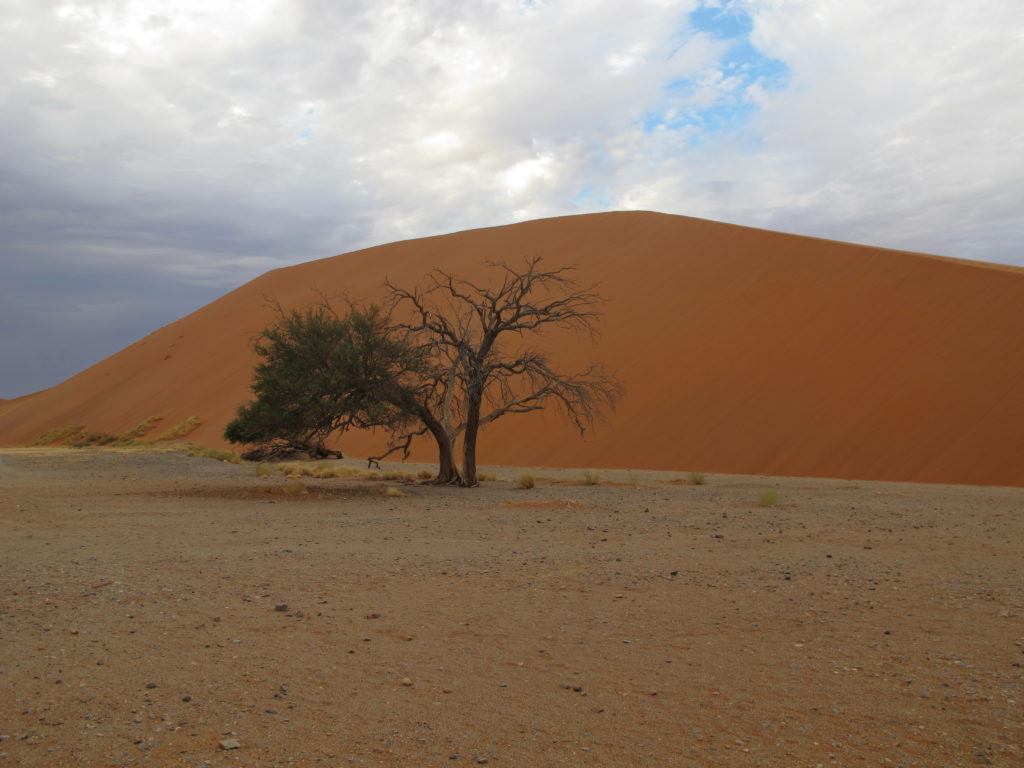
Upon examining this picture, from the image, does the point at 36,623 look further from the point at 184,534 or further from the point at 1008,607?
the point at 1008,607

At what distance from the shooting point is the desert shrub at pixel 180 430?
39.7 meters

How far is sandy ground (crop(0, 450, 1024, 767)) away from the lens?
388 centimetres

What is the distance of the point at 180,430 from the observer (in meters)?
40.3

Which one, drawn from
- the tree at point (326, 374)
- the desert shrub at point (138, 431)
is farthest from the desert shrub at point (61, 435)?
the tree at point (326, 374)

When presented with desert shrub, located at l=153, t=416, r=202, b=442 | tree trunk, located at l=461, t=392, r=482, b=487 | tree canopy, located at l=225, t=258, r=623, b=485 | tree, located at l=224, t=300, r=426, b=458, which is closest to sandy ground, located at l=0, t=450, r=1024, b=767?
tree, located at l=224, t=300, r=426, b=458

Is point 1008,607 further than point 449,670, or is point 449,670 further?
point 1008,607

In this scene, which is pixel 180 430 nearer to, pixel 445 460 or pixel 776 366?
pixel 445 460

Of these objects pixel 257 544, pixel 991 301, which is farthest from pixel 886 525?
pixel 991 301

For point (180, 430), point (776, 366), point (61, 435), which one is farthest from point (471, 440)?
point (61, 435)

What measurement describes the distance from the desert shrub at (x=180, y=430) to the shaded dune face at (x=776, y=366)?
23.2 inches

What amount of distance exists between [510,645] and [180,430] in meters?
38.4

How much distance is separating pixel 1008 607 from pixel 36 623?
729cm

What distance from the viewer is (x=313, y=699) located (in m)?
4.38

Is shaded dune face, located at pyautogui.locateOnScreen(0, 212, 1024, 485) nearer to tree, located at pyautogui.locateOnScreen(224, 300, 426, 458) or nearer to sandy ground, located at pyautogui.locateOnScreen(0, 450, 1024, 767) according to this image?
tree, located at pyautogui.locateOnScreen(224, 300, 426, 458)
